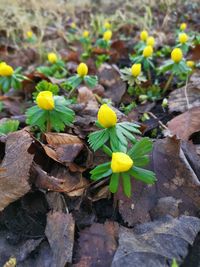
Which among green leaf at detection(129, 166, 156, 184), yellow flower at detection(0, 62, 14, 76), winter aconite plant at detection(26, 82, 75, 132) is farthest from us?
yellow flower at detection(0, 62, 14, 76)

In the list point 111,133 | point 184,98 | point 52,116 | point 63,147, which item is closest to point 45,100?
point 52,116

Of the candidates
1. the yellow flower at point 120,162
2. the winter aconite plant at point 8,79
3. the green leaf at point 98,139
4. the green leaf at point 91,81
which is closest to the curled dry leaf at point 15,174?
the green leaf at point 98,139

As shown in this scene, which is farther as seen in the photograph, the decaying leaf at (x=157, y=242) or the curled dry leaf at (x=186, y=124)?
the curled dry leaf at (x=186, y=124)

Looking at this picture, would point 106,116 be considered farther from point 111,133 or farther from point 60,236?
point 60,236

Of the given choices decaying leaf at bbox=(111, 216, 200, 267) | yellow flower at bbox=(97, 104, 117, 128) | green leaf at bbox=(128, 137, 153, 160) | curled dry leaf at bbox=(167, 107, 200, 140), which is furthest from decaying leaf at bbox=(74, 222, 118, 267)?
curled dry leaf at bbox=(167, 107, 200, 140)

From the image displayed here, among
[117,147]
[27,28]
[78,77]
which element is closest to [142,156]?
[117,147]

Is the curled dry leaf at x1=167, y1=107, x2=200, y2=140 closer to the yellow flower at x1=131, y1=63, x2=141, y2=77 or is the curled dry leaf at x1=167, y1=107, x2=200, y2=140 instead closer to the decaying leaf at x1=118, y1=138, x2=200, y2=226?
the decaying leaf at x1=118, y1=138, x2=200, y2=226

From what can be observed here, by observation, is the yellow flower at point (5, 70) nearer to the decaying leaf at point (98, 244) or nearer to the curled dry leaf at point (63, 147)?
the curled dry leaf at point (63, 147)
